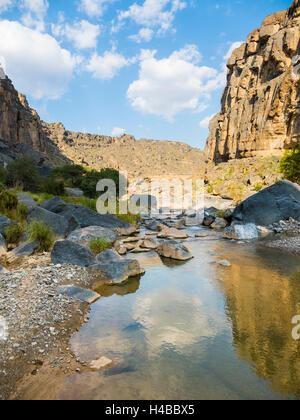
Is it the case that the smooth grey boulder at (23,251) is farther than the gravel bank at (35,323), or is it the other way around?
the smooth grey boulder at (23,251)

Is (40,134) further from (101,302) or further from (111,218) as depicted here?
(101,302)

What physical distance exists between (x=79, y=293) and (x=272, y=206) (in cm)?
1316

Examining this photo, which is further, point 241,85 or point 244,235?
point 241,85

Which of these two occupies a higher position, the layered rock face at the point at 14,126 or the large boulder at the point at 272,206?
the layered rock face at the point at 14,126

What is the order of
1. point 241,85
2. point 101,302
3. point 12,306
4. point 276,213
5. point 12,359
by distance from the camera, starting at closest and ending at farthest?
point 12,359 → point 12,306 → point 101,302 → point 276,213 → point 241,85

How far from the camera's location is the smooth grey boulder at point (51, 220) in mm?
9312

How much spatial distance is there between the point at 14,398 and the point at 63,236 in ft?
23.2

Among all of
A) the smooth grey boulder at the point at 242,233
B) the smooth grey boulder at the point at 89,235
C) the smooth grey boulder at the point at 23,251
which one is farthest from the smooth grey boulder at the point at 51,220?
the smooth grey boulder at the point at 242,233

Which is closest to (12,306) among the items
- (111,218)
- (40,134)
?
(111,218)

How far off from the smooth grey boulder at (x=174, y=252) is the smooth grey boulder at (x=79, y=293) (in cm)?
414

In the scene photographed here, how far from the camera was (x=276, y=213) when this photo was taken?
14.6 metres

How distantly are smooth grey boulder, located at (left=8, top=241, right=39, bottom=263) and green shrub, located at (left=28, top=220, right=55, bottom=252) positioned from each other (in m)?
0.28

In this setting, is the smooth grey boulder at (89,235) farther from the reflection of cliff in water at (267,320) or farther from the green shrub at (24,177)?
the green shrub at (24,177)

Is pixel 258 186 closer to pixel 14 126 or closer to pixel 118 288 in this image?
pixel 118 288
